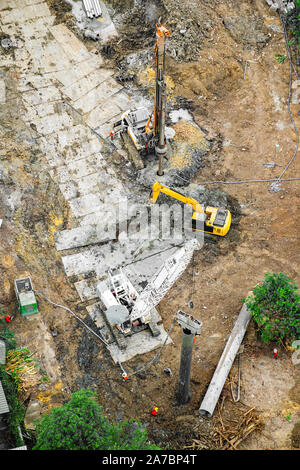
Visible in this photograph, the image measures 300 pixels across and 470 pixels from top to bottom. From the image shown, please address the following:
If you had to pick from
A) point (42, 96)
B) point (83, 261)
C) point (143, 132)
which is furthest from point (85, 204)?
point (42, 96)

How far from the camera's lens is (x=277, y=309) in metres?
16.4

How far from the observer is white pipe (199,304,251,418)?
1562 centimetres

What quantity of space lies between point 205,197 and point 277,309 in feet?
23.0

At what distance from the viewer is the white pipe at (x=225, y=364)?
51.3 ft

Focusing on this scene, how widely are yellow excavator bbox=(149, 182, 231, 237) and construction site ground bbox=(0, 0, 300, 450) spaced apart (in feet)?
2.03

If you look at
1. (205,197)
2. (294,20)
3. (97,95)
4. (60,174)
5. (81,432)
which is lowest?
(205,197)

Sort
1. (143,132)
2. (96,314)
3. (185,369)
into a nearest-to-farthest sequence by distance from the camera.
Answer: (185,369)
(96,314)
(143,132)

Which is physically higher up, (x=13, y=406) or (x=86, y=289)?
(x=13, y=406)

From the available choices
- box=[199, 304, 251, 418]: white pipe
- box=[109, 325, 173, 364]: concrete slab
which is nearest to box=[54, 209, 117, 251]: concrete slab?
box=[109, 325, 173, 364]: concrete slab

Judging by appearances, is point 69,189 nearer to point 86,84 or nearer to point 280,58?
point 86,84

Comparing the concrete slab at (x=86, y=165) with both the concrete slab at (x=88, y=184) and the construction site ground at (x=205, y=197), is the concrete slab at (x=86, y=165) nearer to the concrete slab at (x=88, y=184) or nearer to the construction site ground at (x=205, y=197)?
the concrete slab at (x=88, y=184)

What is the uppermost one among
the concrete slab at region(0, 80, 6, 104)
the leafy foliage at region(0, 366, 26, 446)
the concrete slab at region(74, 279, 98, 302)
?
the concrete slab at region(0, 80, 6, 104)

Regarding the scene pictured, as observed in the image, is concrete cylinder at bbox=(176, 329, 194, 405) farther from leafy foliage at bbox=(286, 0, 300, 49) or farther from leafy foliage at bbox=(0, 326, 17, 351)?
leafy foliage at bbox=(286, 0, 300, 49)

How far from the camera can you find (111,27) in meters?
27.9
